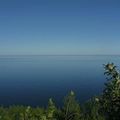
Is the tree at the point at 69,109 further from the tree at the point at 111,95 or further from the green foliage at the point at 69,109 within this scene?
the tree at the point at 111,95

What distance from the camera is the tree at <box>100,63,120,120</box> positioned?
11.2 m

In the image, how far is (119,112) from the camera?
11.6 metres

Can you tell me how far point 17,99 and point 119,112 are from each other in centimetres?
17997

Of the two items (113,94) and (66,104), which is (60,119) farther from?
(113,94)

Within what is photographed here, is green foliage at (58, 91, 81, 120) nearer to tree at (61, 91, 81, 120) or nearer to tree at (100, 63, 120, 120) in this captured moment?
tree at (61, 91, 81, 120)

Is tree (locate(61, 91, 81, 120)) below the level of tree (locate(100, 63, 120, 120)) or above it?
below

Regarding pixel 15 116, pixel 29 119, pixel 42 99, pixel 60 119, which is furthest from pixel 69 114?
pixel 42 99

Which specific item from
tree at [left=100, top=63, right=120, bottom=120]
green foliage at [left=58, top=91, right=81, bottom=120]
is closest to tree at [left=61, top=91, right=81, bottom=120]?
green foliage at [left=58, top=91, right=81, bottom=120]

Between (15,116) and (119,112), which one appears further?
(15,116)

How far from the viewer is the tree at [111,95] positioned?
36.9ft

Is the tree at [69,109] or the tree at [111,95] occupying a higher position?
the tree at [111,95]

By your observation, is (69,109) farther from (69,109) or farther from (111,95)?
(111,95)

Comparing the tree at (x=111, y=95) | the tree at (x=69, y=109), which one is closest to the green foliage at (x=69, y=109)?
the tree at (x=69, y=109)

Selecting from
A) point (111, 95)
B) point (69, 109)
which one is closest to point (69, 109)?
point (69, 109)
